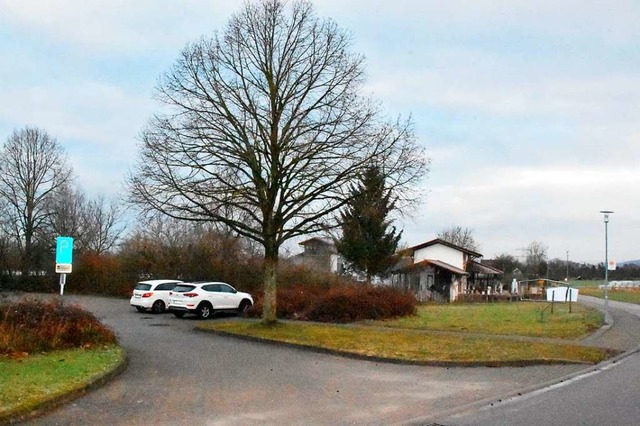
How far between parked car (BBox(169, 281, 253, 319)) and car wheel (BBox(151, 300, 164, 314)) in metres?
2.82

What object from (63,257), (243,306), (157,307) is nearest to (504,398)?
(63,257)

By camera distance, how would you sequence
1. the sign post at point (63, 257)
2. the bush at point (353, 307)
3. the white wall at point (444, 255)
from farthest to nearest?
the white wall at point (444, 255) < the bush at point (353, 307) < the sign post at point (63, 257)

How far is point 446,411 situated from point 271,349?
31.7 ft

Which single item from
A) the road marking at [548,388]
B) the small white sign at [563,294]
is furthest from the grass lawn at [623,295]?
the road marking at [548,388]

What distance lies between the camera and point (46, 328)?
15906 millimetres

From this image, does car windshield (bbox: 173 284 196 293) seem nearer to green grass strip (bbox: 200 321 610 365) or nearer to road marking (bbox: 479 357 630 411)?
green grass strip (bbox: 200 321 610 365)

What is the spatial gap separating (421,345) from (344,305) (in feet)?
33.0

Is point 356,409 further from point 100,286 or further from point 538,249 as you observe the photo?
point 538,249

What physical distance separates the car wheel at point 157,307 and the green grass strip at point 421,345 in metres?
10.6

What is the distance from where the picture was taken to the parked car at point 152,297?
34062 millimetres

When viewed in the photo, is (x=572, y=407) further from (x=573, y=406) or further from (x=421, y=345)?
(x=421, y=345)

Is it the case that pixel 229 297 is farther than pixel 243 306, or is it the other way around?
pixel 243 306

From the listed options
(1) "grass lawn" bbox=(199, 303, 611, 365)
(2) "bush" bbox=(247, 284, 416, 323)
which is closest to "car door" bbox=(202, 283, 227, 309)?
(2) "bush" bbox=(247, 284, 416, 323)

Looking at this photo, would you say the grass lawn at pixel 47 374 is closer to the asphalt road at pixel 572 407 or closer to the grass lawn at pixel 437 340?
the asphalt road at pixel 572 407
